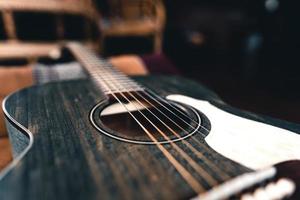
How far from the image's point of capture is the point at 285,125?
61 centimetres

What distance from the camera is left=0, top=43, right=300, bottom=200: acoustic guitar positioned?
15.2 inches

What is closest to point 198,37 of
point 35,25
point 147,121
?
point 35,25

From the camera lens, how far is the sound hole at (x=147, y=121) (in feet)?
1.83

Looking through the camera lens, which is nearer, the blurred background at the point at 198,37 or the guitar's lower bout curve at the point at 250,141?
the guitar's lower bout curve at the point at 250,141

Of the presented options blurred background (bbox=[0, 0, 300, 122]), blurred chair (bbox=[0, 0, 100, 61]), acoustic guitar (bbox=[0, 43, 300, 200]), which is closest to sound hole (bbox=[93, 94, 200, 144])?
acoustic guitar (bbox=[0, 43, 300, 200])

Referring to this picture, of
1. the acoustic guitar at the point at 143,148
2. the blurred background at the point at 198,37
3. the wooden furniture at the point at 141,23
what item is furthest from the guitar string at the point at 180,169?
the wooden furniture at the point at 141,23

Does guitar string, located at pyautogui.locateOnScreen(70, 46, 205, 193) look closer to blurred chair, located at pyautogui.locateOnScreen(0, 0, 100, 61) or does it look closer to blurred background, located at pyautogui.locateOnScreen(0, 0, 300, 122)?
blurred background, located at pyautogui.locateOnScreen(0, 0, 300, 122)

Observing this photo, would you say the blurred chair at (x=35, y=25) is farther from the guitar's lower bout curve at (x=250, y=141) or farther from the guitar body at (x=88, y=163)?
the guitar's lower bout curve at (x=250, y=141)

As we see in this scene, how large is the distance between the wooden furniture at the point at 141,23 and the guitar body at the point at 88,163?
209 centimetres

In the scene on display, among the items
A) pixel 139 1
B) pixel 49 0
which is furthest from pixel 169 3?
pixel 49 0

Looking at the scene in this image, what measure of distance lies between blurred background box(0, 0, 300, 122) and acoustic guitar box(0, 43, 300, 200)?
2.74 ft

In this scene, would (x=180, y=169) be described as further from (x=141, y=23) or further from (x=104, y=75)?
(x=141, y=23)

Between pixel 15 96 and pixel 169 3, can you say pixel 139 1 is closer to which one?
pixel 169 3

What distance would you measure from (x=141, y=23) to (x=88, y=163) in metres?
2.65
